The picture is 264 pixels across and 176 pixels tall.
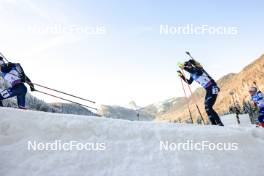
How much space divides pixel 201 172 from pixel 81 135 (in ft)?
9.50

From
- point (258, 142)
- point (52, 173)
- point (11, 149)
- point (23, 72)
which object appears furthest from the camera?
point (23, 72)

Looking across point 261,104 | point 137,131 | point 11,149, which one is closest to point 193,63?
point 261,104

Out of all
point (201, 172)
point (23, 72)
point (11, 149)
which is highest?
point (23, 72)

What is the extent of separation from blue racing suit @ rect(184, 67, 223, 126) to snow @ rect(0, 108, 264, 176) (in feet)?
10.4

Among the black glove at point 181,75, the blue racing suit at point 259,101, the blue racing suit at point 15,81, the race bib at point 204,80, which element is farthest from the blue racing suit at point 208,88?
the blue racing suit at point 15,81

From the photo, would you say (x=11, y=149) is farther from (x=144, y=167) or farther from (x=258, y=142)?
(x=258, y=142)

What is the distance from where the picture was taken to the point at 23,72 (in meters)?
14.6

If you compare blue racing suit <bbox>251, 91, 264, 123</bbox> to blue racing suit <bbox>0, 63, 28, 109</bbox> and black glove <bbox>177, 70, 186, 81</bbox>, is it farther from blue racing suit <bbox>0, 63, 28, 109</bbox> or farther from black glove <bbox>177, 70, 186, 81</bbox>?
blue racing suit <bbox>0, 63, 28, 109</bbox>

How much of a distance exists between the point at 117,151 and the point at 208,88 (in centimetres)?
640

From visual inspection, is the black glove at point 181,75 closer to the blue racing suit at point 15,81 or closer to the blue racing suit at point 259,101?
Answer: the blue racing suit at point 259,101

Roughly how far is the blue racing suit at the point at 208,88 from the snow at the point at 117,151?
10.4ft

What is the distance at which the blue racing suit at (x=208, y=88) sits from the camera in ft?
44.9

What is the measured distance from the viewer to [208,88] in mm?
14078

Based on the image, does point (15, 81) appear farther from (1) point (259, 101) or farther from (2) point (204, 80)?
(1) point (259, 101)
